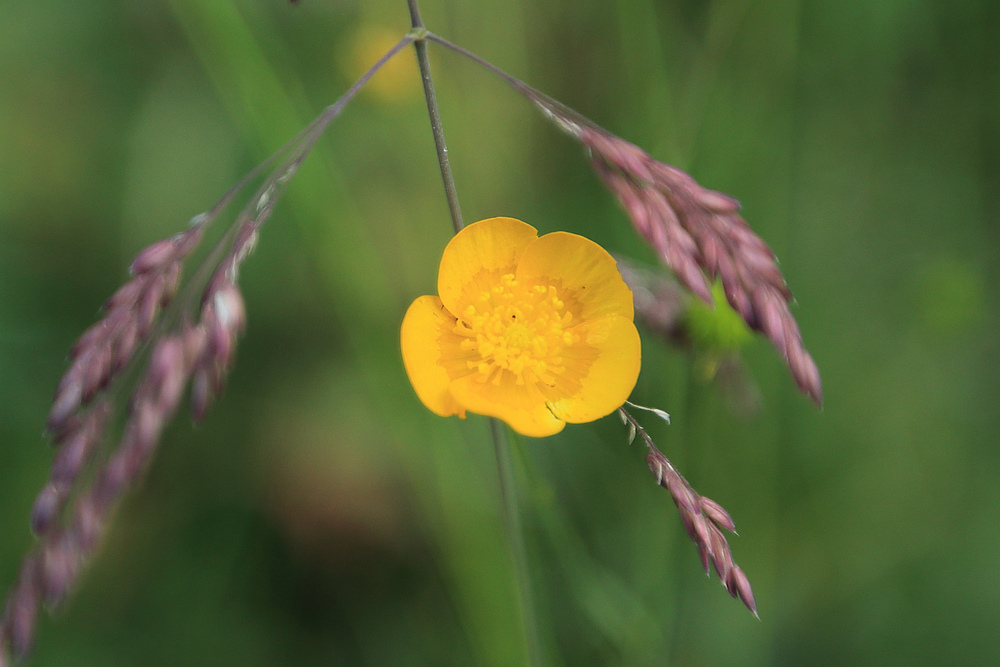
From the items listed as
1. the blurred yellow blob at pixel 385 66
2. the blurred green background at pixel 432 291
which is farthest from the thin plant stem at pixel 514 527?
the blurred yellow blob at pixel 385 66

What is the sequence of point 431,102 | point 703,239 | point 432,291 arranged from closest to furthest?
point 431,102
point 703,239
point 432,291

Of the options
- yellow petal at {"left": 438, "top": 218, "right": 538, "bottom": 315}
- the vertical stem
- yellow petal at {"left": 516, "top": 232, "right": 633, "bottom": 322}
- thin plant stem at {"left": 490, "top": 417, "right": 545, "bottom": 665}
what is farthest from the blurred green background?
the vertical stem

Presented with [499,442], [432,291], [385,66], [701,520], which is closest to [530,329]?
[499,442]

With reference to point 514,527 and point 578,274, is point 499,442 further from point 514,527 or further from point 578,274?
point 578,274

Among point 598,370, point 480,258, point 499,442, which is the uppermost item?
point 480,258

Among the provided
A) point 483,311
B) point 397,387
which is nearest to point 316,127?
point 483,311

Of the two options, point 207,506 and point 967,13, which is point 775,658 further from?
point 967,13
